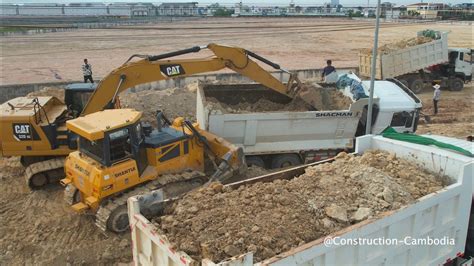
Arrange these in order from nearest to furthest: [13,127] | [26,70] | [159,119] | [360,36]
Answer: [159,119], [13,127], [26,70], [360,36]

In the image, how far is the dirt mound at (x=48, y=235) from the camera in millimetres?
7266

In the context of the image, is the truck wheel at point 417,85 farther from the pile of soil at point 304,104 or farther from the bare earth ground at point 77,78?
the pile of soil at point 304,104

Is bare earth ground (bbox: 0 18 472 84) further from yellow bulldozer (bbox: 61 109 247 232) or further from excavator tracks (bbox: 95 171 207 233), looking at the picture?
excavator tracks (bbox: 95 171 207 233)

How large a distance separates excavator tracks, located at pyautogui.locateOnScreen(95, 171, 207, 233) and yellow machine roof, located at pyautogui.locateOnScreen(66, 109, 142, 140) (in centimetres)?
118

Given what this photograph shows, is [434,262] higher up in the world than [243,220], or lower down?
lower down

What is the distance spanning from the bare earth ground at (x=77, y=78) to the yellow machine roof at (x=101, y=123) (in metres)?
1.88

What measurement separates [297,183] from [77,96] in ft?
23.7

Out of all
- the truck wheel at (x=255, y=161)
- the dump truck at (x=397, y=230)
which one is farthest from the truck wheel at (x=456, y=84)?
the dump truck at (x=397, y=230)

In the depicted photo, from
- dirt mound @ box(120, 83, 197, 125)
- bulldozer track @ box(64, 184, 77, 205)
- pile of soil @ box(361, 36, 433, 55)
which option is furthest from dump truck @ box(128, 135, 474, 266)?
pile of soil @ box(361, 36, 433, 55)

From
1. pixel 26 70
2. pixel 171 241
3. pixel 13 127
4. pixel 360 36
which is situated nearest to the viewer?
pixel 171 241

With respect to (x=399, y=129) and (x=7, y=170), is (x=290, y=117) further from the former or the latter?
(x=7, y=170)

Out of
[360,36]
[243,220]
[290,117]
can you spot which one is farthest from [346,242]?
[360,36]

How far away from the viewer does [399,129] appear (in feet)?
34.8

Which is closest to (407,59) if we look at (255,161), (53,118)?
(255,161)
